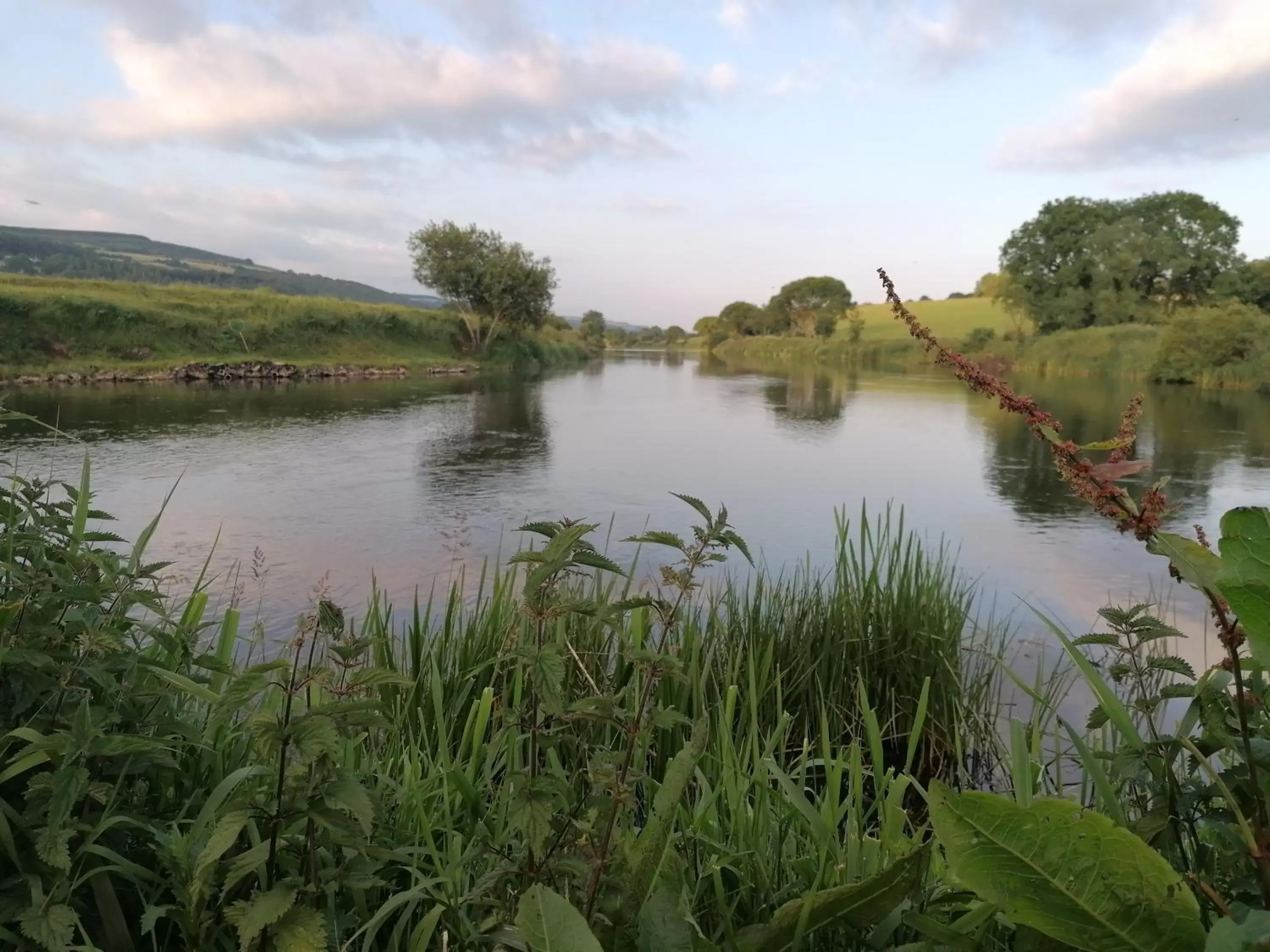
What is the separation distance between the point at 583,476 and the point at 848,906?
9.58m

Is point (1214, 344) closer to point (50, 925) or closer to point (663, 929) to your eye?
point (663, 929)

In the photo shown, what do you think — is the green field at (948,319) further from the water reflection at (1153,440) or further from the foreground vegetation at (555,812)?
the foreground vegetation at (555,812)

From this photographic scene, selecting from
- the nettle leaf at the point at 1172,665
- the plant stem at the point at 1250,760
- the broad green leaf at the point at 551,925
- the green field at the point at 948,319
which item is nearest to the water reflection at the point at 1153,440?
the nettle leaf at the point at 1172,665

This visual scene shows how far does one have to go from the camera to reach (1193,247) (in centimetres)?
4241

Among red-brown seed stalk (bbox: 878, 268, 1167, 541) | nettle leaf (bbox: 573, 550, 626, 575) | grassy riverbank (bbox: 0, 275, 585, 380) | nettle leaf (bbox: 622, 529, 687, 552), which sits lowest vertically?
nettle leaf (bbox: 573, 550, 626, 575)

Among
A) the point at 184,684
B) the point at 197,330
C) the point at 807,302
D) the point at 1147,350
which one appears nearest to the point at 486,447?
the point at 184,684

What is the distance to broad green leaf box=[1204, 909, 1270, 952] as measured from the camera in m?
0.70

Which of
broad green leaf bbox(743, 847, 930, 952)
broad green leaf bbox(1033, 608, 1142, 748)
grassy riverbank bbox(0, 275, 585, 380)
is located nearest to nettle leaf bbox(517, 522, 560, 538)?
broad green leaf bbox(743, 847, 930, 952)

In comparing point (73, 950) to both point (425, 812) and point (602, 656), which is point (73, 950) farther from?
point (602, 656)

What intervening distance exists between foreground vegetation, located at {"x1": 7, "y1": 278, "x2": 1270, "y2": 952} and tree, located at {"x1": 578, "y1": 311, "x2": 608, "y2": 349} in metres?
64.9

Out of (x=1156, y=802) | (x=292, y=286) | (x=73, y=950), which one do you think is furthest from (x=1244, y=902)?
(x=292, y=286)

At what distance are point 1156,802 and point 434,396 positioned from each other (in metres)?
21.6

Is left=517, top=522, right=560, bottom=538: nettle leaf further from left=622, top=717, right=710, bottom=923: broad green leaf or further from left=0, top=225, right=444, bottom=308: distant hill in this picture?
left=0, top=225, right=444, bottom=308: distant hill

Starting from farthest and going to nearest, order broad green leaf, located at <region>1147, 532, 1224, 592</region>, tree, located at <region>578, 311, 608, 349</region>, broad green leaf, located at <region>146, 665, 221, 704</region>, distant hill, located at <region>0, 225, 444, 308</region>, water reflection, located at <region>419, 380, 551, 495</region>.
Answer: tree, located at <region>578, 311, 608, 349</region> → distant hill, located at <region>0, 225, 444, 308</region> → water reflection, located at <region>419, 380, 551, 495</region> → broad green leaf, located at <region>146, 665, 221, 704</region> → broad green leaf, located at <region>1147, 532, 1224, 592</region>
